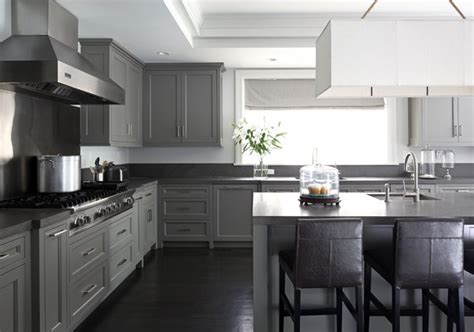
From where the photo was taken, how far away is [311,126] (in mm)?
6117

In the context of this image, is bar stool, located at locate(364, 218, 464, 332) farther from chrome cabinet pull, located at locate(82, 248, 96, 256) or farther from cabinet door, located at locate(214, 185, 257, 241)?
cabinet door, located at locate(214, 185, 257, 241)

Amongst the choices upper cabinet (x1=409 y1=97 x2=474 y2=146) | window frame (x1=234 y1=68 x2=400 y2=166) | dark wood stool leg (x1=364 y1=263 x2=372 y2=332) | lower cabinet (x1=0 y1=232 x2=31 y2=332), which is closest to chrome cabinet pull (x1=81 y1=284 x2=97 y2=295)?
lower cabinet (x1=0 y1=232 x2=31 y2=332)

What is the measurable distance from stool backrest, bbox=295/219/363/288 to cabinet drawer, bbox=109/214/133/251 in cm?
196

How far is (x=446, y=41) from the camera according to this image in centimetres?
270

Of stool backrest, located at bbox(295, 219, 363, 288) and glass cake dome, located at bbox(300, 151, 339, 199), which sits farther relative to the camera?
glass cake dome, located at bbox(300, 151, 339, 199)

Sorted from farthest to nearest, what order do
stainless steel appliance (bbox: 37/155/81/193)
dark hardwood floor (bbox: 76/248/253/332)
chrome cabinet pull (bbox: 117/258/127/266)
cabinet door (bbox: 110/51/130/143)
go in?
cabinet door (bbox: 110/51/130/143) → chrome cabinet pull (bbox: 117/258/127/266) → stainless steel appliance (bbox: 37/155/81/193) → dark hardwood floor (bbox: 76/248/253/332)

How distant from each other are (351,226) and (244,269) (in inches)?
100

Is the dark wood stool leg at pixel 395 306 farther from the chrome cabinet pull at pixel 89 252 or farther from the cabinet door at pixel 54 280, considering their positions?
the chrome cabinet pull at pixel 89 252

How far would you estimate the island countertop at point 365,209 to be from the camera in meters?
2.41

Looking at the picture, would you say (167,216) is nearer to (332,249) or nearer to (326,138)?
(326,138)

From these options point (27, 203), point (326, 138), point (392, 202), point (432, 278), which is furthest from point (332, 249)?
point (326, 138)

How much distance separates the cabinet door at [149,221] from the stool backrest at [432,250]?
3.18m

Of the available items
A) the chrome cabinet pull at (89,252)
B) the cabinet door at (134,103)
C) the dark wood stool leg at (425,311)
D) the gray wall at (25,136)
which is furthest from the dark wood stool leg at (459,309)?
the cabinet door at (134,103)

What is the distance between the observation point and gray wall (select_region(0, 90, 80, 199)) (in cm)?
306
